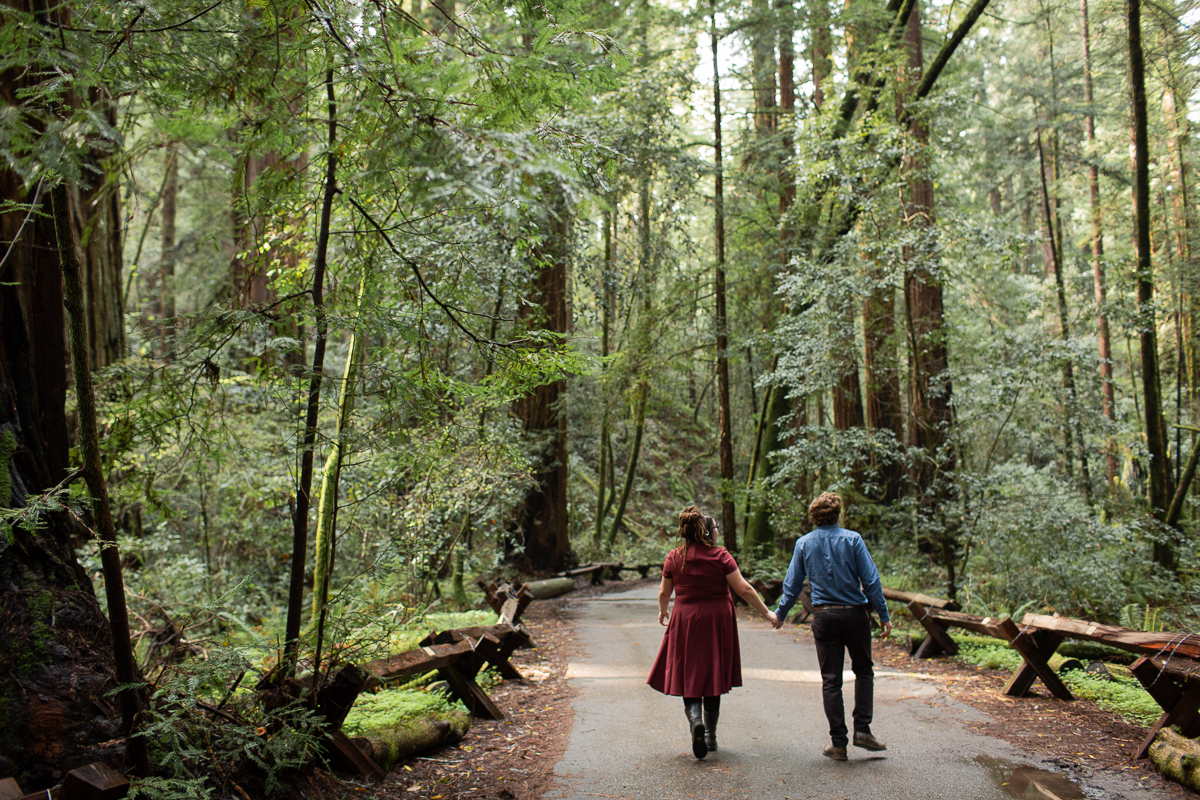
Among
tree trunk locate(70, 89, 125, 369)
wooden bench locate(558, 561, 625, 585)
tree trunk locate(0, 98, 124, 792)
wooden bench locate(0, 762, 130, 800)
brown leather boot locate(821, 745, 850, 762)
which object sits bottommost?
wooden bench locate(558, 561, 625, 585)

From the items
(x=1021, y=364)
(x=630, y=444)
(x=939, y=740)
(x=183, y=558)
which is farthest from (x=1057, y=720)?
(x=630, y=444)

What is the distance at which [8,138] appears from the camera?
2.42 m

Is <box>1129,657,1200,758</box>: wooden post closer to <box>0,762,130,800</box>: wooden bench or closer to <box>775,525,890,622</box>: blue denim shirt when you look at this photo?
<box>775,525,890,622</box>: blue denim shirt

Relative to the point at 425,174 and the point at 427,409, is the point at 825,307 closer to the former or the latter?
the point at 427,409

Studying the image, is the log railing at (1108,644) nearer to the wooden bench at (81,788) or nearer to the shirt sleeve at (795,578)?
the shirt sleeve at (795,578)

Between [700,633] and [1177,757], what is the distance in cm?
332

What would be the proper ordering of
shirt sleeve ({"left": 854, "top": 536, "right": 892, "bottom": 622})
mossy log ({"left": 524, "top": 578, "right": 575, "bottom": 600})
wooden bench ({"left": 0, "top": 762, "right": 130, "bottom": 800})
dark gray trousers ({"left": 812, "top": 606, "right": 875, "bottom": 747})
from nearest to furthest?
wooden bench ({"left": 0, "top": 762, "right": 130, "bottom": 800}), dark gray trousers ({"left": 812, "top": 606, "right": 875, "bottom": 747}), shirt sleeve ({"left": 854, "top": 536, "right": 892, "bottom": 622}), mossy log ({"left": 524, "top": 578, "right": 575, "bottom": 600})

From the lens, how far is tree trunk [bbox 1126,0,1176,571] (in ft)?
35.9

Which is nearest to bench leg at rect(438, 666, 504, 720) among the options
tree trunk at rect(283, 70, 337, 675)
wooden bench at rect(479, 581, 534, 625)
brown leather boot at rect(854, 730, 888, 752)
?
wooden bench at rect(479, 581, 534, 625)

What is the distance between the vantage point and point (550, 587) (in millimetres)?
15383

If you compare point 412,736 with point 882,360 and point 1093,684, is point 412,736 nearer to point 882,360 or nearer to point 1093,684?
point 1093,684

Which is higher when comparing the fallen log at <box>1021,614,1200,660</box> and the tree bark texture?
the tree bark texture

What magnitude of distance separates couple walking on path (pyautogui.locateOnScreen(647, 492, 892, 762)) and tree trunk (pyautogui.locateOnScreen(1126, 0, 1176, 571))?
844 centimetres

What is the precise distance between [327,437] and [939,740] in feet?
17.5
